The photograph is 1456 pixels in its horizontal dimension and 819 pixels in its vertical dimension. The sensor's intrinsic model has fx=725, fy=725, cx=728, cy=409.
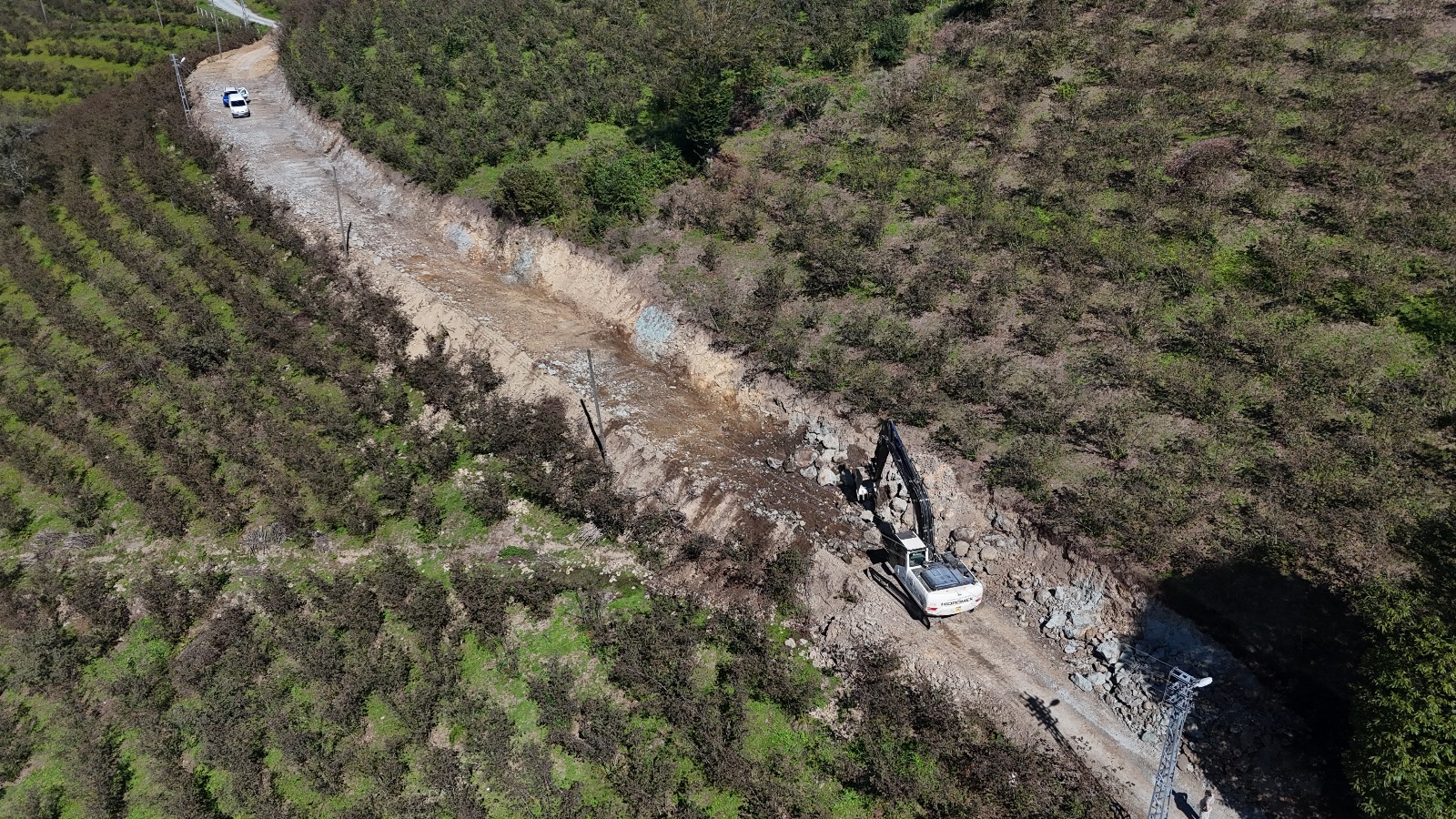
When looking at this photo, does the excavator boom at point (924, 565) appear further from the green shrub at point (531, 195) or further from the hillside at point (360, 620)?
the green shrub at point (531, 195)

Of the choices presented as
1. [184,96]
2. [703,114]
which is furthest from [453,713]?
[184,96]

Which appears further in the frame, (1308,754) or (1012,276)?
(1012,276)

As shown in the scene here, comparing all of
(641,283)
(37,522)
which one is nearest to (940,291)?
(641,283)

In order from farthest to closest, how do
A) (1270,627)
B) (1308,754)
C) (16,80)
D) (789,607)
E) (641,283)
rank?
(16,80) → (641,283) → (789,607) → (1270,627) → (1308,754)

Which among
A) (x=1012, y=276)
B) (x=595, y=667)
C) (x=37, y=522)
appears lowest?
(x=37, y=522)

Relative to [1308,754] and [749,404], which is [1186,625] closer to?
[1308,754]
